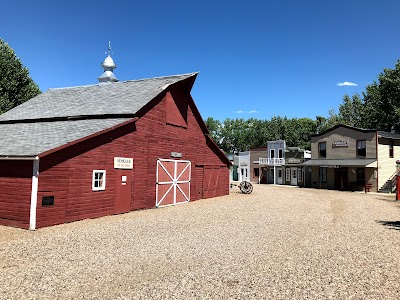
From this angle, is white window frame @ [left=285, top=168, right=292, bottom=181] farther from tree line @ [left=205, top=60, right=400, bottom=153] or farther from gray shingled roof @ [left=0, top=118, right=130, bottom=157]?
gray shingled roof @ [left=0, top=118, right=130, bottom=157]

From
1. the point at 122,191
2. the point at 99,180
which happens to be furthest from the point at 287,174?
the point at 99,180

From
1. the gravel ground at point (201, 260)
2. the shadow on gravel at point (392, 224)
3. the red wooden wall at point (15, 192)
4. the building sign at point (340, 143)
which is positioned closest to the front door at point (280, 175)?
the building sign at point (340, 143)

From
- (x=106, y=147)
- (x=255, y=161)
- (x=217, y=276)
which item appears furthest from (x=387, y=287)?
(x=255, y=161)

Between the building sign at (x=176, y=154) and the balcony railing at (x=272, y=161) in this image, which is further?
the balcony railing at (x=272, y=161)

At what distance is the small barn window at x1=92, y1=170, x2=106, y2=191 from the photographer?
1463 cm

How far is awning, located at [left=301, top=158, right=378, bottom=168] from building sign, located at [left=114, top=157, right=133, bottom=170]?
26.4 metres

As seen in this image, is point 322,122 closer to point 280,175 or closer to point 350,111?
point 350,111

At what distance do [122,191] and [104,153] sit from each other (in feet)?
7.78

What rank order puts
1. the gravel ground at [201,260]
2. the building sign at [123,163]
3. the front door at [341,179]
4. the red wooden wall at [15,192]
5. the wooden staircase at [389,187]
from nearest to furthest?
the gravel ground at [201,260] → the red wooden wall at [15,192] → the building sign at [123,163] → the wooden staircase at [389,187] → the front door at [341,179]

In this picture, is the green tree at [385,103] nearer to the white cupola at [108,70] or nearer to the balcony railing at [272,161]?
the balcony railing at [272,161]

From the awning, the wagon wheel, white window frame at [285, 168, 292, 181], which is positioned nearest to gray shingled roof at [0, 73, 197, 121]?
the wagon wheel

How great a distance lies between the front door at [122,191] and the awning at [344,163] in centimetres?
2652

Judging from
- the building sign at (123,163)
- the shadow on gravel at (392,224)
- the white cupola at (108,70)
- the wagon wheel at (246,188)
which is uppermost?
the white cupola at (108,70)

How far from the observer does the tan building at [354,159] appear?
33.6 m
